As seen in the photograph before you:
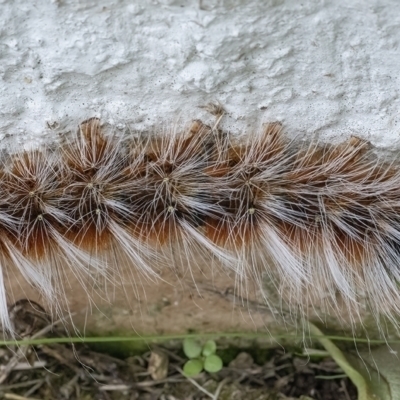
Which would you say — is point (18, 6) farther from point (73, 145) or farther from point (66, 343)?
point (66, 343)

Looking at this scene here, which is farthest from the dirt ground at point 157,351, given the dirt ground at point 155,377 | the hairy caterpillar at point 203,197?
the hairy caterpillar at point 203,197

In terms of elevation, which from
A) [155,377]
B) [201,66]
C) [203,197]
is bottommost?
[155,377]

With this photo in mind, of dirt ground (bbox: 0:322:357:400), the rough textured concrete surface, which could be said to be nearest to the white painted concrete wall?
the rough textured concrete surface

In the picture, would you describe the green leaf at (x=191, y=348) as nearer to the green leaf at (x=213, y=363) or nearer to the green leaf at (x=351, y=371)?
the green leaf at (x=213, y=363)

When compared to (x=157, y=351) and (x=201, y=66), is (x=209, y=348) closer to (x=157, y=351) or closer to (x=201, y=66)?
(x=157, y=351)

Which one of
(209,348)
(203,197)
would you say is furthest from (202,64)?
(209,348)
